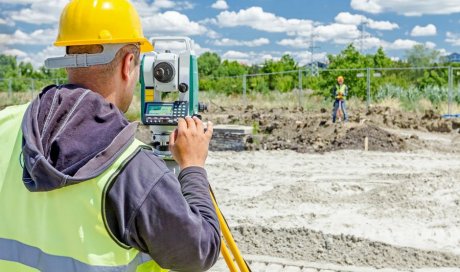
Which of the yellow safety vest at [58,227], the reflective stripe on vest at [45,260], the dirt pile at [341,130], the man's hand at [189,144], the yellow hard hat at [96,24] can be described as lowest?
the dirt pile at [341,130]

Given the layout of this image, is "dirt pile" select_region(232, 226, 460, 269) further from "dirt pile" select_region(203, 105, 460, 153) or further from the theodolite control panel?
"dirt pile" select_region(203, 105, 460, 153)

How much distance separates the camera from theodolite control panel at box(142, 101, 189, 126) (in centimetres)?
322

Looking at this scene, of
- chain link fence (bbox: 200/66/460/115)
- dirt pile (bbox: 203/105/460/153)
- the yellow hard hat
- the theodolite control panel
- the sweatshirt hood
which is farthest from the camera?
chain link fence (bbox: 200/66/460/115)

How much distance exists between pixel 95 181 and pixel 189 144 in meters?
0.31

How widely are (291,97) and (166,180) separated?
895 inches

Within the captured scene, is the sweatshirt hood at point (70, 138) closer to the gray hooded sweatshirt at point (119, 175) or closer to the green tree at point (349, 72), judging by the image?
the gray hooded sweatshirt at point (119, 175)

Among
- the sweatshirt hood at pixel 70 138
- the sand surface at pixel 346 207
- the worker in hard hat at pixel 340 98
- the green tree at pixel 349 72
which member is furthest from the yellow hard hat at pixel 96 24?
the green tree at pixel 349 72

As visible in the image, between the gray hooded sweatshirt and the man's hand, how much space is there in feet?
0.49

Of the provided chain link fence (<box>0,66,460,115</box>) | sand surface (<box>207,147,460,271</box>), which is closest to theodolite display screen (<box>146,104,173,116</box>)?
sand surface (<box>207,147,460,271</box>)

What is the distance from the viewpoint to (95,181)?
1284 millimetres

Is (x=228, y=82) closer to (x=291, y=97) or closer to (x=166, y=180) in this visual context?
(x=291, y=97)

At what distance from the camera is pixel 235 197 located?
291 inches

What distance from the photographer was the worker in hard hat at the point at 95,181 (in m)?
1.29

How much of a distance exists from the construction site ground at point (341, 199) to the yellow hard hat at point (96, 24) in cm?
330
